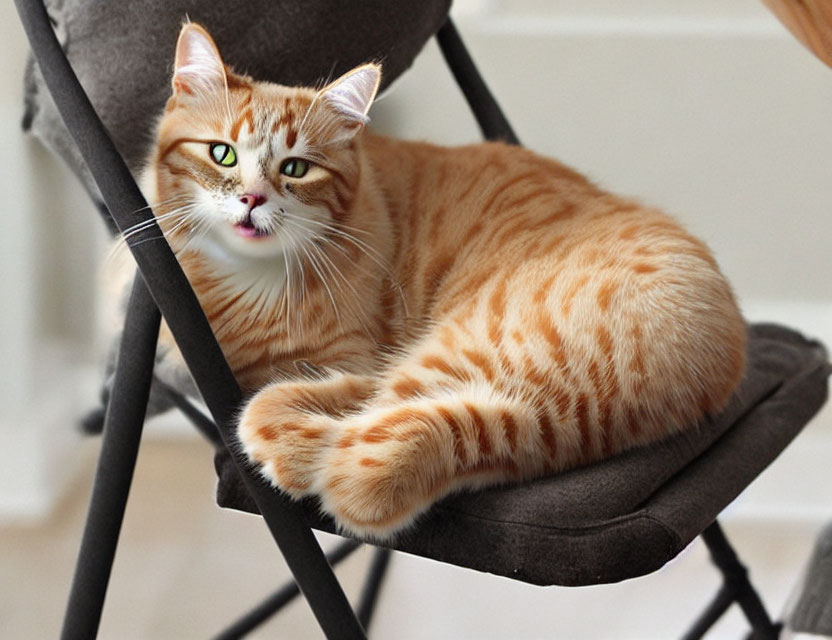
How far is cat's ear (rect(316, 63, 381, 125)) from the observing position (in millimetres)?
757

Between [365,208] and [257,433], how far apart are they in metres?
0.26

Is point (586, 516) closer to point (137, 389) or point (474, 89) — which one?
point (137, 389)

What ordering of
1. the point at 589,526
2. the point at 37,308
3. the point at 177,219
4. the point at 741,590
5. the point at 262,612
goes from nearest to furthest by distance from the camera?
the point at 589,526
the point at 177,219
the point at 741,590
the point at 262,612
the point at 37,308

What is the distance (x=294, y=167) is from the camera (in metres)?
0.78

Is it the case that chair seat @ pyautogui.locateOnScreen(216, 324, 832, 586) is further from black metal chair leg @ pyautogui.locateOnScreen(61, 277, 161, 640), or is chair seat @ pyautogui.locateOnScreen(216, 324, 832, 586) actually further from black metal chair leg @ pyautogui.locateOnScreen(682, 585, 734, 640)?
black metal chair leg @ pyautogui.locateOnScreen(682, 585, 734, 640)

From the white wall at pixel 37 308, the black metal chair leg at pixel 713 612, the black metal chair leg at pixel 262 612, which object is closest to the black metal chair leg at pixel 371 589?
the black metal chair leg at pixel 262 612

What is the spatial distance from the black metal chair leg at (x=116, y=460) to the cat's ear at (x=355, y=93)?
8.2 inches

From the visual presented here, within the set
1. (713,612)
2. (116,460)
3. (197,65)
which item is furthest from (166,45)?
(713,612)

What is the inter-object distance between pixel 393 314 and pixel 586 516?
0.88ft

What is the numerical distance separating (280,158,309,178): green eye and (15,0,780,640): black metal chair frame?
0.11 meters

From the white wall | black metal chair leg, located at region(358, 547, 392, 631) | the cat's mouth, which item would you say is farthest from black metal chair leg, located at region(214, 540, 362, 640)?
the white wall

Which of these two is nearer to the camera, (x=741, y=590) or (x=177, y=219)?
(x=177, y=219)

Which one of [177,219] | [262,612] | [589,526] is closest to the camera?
[589,526]

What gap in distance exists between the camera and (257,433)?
0.70m
